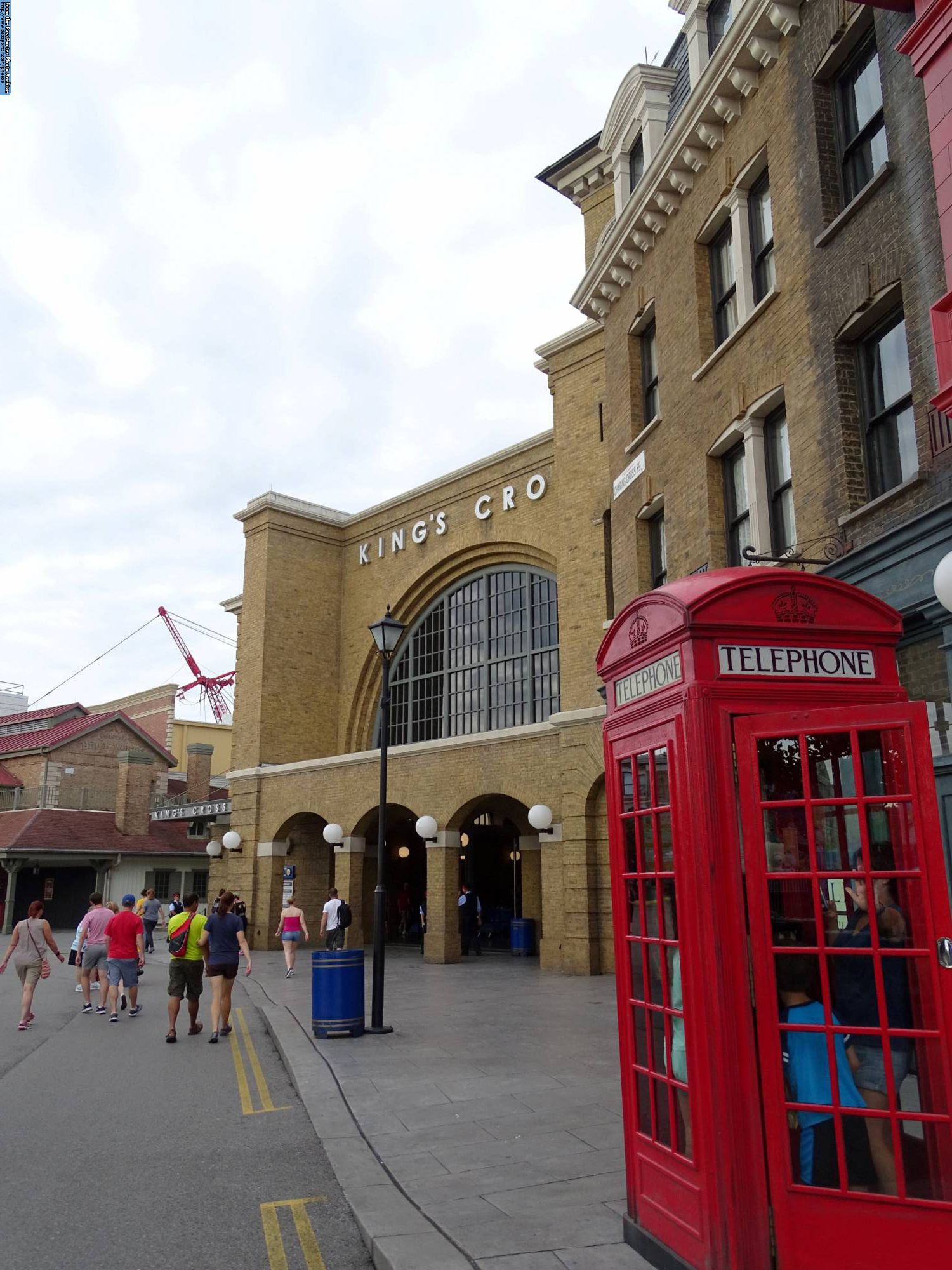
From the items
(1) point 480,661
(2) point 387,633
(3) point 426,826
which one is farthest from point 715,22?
(1) point 480,661

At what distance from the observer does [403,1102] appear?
8.50m

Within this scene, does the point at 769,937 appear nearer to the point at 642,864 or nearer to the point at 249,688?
the point at 642,864

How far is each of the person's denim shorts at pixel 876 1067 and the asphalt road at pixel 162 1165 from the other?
2709 mm

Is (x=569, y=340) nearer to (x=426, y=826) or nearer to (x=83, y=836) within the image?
(x=426, y=826)

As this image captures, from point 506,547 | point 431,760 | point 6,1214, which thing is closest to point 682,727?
point 6,1214

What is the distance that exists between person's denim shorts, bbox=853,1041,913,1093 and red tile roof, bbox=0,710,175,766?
45.6 metres

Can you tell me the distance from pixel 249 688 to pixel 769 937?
92.6ft

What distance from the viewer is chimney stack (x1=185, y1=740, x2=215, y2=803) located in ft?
155

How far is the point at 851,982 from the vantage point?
4.16m

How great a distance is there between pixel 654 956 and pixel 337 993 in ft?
26.0

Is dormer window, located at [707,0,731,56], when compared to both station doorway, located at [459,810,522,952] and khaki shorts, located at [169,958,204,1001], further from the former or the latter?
station doorway, located at [459,810,522,952]

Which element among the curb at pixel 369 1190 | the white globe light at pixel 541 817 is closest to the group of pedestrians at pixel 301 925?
the white globe light at pixel 541 817

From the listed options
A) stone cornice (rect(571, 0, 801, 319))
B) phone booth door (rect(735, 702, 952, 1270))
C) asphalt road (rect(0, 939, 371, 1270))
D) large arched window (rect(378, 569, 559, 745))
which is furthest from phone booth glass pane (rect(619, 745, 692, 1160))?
large arched window (rect(378, 569, 559, 745))

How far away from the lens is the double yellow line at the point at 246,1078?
866 cm
